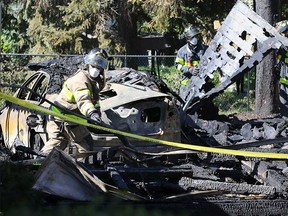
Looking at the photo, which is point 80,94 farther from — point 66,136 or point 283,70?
point 283,70

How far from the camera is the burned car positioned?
847cm

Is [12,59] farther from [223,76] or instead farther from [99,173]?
[99,173]

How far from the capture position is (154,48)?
2995 centimetres

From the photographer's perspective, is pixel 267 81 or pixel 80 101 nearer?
pixel 80 101

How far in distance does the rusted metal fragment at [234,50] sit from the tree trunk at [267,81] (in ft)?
15.9

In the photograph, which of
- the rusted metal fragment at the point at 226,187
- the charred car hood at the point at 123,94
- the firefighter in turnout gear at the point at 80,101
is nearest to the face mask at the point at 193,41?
the charred car hood at the point at 123,94

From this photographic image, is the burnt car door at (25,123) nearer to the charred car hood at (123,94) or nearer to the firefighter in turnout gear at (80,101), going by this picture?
the firefighter in turnout gear at (80,101)

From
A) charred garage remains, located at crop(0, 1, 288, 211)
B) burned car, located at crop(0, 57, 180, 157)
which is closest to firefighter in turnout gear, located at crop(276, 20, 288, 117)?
charred garage remains, located at crop(0, 1, 288, 211)

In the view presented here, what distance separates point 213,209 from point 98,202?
2.45 m

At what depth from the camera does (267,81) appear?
53.1 ft

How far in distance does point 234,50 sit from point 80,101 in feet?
13.6

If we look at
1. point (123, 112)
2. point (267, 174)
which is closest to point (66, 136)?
point (123, 112)

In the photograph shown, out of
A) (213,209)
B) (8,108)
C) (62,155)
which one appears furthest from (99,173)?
(8,108)

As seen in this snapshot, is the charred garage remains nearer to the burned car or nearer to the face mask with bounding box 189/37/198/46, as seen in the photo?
the burned car
